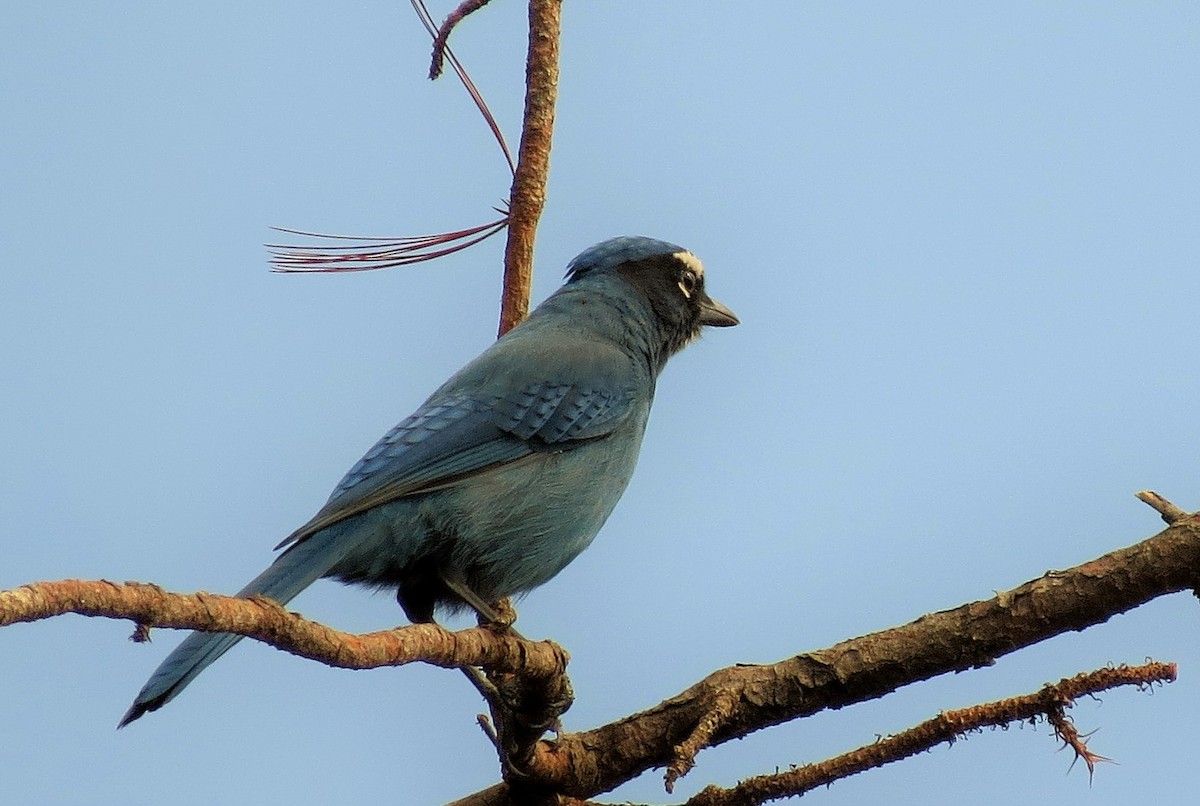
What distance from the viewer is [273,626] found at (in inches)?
142

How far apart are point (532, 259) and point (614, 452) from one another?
968mm

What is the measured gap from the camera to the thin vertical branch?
6402 mm

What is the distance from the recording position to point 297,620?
144 inches

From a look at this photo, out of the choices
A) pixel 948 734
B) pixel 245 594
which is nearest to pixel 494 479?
pixel 245 594

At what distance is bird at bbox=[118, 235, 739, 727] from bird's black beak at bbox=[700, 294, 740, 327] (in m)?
0.71

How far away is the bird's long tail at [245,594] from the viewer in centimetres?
452

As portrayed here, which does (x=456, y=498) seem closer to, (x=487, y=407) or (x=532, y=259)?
(x=487, y=407)

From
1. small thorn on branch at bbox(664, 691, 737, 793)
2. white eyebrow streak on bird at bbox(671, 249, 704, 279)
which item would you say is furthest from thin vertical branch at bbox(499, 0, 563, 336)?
small thorn on branch at bbox(664, 691, 737, 793)

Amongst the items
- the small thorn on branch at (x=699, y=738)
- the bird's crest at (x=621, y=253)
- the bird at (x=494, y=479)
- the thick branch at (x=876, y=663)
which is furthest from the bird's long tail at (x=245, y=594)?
the bird's crest at (x=621, y=253)

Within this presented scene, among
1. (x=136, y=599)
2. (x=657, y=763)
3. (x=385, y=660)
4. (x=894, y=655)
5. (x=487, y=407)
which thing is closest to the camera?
(x=136, y=599)

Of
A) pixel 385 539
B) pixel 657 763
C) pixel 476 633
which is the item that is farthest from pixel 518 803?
pixel 385 539

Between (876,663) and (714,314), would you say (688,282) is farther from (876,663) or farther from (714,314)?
(876,663)

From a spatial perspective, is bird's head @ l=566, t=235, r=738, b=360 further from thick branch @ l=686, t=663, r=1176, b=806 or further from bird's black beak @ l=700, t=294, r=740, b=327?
thick branch @ l=686, t=663, r=1176, b=806

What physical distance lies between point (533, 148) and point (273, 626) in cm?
345
